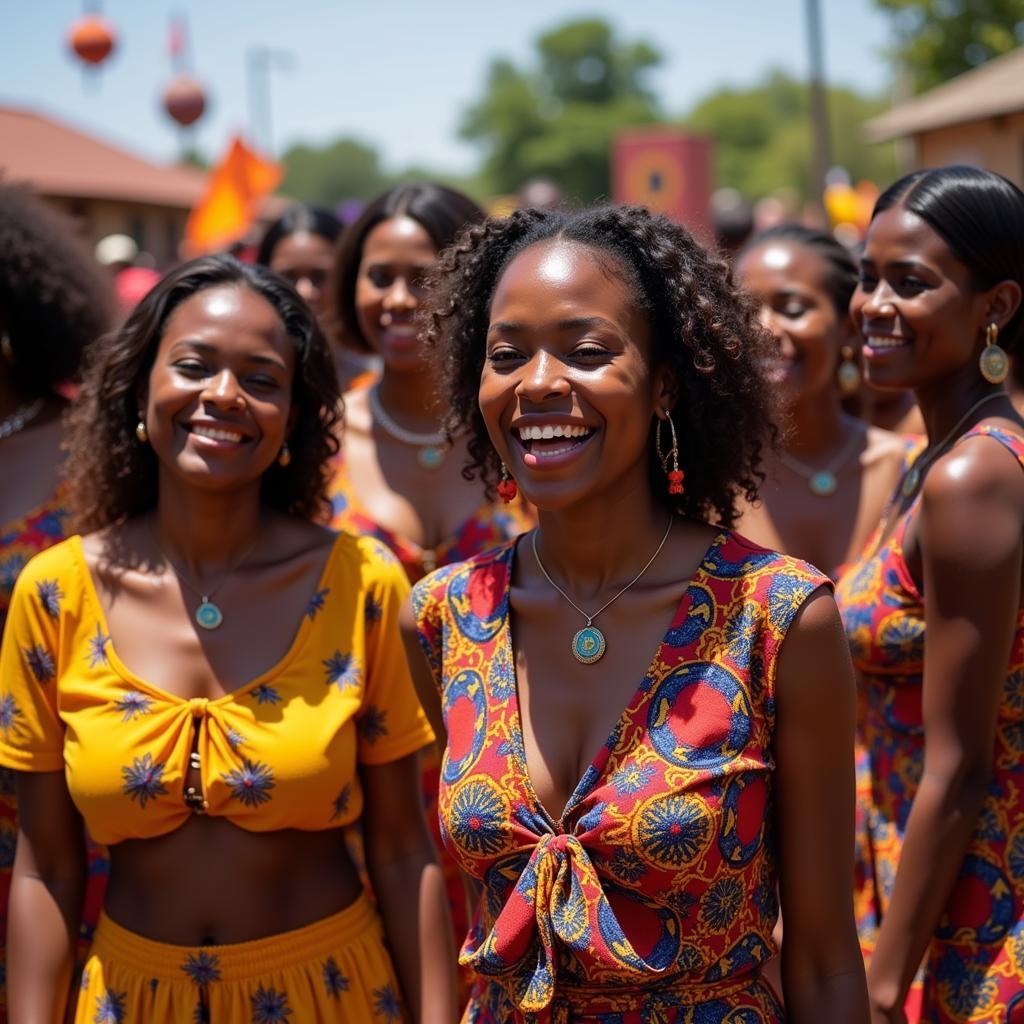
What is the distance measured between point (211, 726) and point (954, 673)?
56.7 inches

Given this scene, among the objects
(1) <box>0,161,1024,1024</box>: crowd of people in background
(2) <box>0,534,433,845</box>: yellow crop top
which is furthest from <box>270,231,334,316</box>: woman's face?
(2) <box>0,534,433,845</box>: yellow crop top

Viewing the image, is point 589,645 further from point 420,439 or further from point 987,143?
point 987,143

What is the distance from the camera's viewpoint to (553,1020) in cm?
220

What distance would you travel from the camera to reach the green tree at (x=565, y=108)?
8462 centimetres

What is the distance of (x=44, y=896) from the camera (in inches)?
108

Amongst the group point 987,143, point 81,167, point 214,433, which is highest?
point 81,167

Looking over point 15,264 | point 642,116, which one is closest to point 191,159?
point 642,116

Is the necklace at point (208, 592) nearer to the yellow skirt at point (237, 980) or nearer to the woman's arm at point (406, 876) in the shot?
the woman's arm at point (406, 876)

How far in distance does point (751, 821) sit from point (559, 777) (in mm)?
320

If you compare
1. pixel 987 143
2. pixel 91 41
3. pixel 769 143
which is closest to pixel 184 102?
pixel 91 41

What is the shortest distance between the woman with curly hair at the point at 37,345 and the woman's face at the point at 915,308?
212 cm

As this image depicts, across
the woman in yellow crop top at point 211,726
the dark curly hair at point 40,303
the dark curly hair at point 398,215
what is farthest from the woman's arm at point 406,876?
the dark curly hair at point 398,215

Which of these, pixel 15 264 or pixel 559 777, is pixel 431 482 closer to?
pixel 15 264

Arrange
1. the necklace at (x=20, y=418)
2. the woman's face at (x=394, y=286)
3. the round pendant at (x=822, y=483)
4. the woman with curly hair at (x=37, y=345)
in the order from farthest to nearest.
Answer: the woman's face at (x=394, y=286) < the round pendant at (x=822, y=483) < the necklace at (x=20, y=418) < the woman with curly hair at (x=37, y=345)
